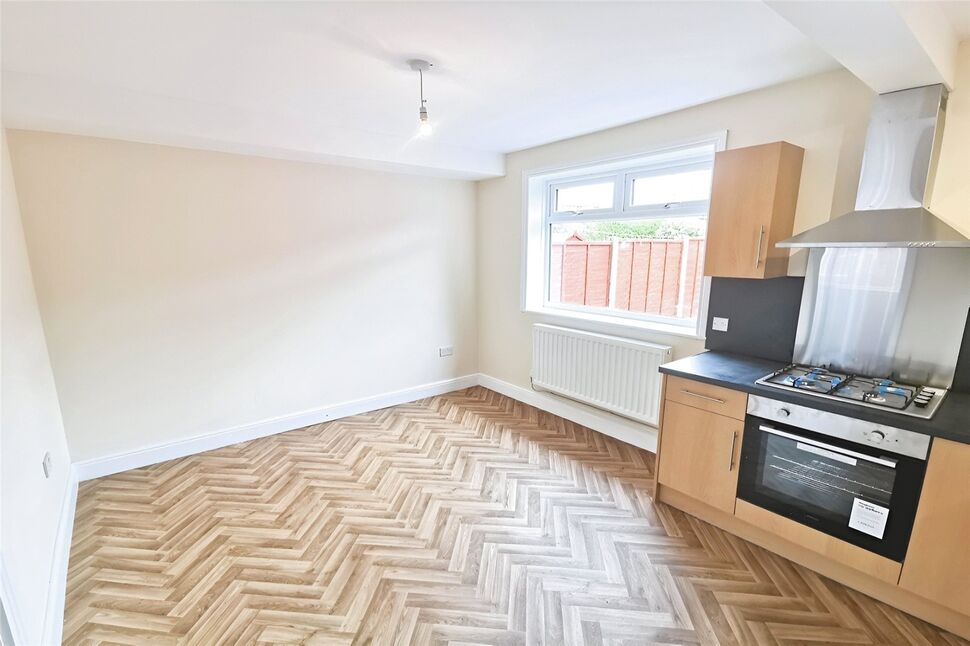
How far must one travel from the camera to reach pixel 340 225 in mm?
3744

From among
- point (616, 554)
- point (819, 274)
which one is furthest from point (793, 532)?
point (819, 274)

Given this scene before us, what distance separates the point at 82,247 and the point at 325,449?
83.2 inches

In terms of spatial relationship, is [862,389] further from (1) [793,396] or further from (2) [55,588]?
(2) [55,588]

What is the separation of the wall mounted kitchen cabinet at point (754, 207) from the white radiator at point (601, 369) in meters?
0.88

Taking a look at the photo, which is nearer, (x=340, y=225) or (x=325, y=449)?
(x=325, y=449)

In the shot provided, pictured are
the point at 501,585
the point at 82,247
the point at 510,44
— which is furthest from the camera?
the point at 82,247

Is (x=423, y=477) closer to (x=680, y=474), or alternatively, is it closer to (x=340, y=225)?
(x=680, y=474)

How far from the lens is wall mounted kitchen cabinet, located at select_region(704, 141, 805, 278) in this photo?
2.28m

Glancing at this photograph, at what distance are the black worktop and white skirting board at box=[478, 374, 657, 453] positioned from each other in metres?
0.92

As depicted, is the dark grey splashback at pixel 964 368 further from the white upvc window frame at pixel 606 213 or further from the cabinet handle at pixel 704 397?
the white upvc window frame at pixel 606 213

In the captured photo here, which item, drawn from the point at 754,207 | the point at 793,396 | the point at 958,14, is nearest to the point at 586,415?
the point at 793,396

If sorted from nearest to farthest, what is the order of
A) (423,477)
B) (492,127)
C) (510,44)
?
(510,44) < (423,477) < (492,127)

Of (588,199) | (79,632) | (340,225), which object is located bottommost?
(79,632)

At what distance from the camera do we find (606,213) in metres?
3.60
